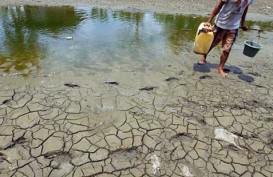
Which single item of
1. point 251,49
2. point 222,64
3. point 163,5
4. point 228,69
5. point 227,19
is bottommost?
point 228,69

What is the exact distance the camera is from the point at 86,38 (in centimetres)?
596

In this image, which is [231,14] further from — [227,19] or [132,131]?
[132,131]

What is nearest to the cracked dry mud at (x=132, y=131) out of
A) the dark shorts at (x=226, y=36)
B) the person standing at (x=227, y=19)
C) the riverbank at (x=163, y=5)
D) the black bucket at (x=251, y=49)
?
the black bucket at (x=251, y=49)

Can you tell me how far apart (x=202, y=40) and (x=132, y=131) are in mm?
2156

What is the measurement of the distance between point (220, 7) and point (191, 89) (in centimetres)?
144

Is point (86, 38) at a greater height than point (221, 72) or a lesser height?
greater

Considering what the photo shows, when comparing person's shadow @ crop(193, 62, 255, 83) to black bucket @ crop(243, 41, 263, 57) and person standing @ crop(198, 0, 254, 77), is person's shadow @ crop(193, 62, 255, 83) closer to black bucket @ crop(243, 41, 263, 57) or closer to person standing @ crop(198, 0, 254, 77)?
person standing @ crop(198, 0, 254, 77)

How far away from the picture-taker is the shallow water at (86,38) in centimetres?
463

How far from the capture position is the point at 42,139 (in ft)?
8.77

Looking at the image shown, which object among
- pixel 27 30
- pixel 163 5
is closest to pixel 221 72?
pixel 27 30

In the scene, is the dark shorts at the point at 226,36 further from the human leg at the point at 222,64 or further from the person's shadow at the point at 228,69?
the person's shadow at the point at 228,69

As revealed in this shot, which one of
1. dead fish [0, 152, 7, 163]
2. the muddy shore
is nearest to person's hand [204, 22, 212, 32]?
the muddy shore

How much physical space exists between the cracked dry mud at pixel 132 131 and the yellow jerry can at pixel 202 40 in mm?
719

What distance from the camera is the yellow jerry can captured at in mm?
3990
